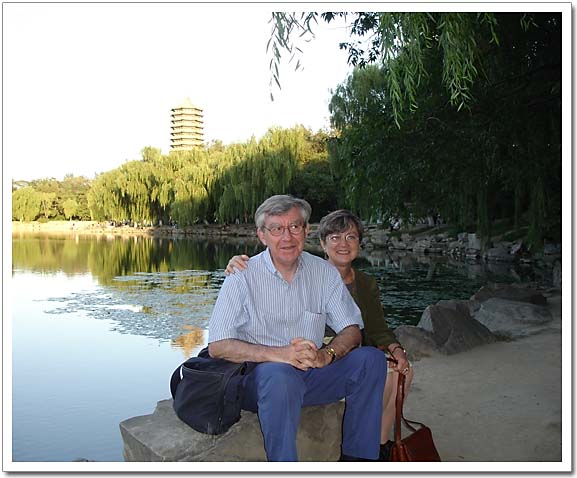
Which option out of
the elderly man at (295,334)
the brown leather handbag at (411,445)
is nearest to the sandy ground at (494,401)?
the brown leather handbag at (411,445)

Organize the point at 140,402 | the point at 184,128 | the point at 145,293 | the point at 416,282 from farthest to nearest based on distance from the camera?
the point at 184,128 → the point at 416,282 → the point at 145,293 → the point at 140,402

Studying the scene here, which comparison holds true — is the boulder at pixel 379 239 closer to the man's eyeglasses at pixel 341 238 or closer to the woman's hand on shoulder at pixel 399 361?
the man's eyeglasses at pixel 341 238

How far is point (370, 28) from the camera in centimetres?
489

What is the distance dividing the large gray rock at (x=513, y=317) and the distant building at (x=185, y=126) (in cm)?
3877

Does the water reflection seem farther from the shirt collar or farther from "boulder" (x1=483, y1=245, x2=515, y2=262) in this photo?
the shirt collar

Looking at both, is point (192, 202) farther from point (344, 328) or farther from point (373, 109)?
point (344, 328)

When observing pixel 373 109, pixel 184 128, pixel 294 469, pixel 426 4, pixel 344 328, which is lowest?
pixel 294 469

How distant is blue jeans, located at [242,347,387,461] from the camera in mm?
1538

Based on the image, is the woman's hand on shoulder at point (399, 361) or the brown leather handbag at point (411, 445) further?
the woman's hand on shoulder at point (399, 361)

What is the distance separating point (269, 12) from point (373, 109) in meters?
3.43

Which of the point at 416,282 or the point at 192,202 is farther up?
the point at 192,202

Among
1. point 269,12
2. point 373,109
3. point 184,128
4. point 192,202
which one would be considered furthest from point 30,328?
point 184,128

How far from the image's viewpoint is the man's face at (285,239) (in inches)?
70.3

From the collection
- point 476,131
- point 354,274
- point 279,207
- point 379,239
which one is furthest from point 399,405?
point 379,239
